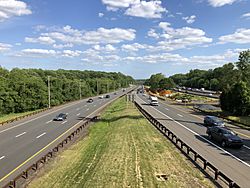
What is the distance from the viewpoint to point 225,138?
89.4 ft

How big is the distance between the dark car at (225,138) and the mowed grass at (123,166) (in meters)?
4.75

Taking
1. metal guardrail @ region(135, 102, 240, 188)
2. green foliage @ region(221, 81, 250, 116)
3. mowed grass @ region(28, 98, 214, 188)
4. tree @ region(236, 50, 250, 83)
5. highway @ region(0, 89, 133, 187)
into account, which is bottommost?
highway @ region(0, 89, 133, 187)

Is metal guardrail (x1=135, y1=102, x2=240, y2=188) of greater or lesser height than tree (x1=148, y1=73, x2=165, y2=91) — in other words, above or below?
below

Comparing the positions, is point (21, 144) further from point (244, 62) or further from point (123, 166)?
point (244, 62)

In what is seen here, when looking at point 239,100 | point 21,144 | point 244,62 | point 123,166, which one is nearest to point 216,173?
point 123,166

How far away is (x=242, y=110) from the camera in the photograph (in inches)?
2205

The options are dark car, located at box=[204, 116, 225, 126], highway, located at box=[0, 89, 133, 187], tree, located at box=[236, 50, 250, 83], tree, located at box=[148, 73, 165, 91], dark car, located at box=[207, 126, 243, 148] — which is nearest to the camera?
highway, located at box=[0, 89, 133, 187]

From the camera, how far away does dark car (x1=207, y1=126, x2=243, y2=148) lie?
2653cm

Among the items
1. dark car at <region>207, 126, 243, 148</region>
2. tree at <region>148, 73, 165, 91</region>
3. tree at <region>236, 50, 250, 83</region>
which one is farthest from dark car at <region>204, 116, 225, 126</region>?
tree at <region>148, 73, 165, 91</region>

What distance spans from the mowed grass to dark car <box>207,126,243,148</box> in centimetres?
475

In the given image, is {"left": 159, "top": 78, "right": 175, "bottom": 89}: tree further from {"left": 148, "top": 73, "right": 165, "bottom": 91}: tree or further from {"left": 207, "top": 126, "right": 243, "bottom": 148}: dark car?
{"left": 207, "top": 126, "right": 243, "bottom": 148}: dark car

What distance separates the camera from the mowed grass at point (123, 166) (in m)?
18.0

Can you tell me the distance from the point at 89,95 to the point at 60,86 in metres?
45.6

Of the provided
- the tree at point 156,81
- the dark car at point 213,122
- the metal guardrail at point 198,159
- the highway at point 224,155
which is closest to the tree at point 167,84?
the tree at point 156,81
